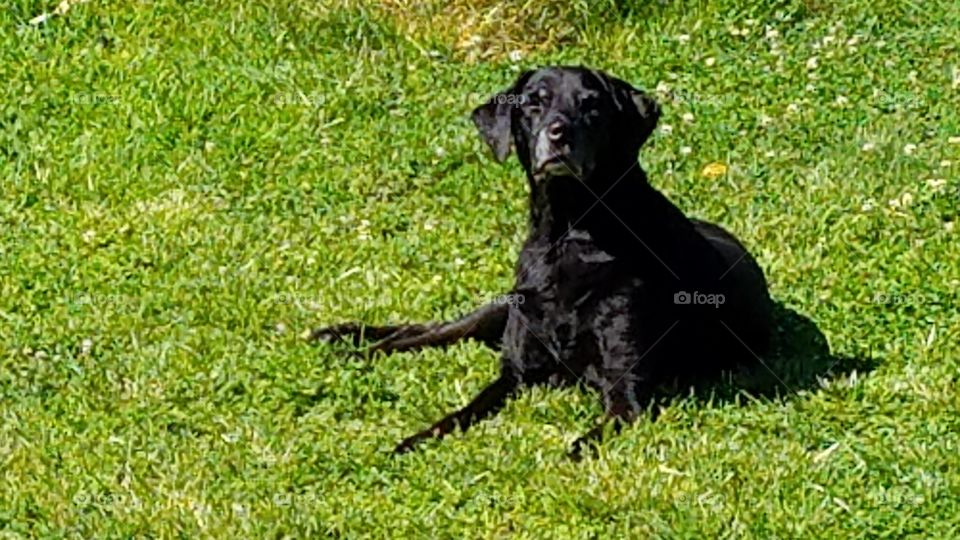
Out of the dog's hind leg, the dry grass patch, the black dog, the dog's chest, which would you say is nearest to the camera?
the black dog

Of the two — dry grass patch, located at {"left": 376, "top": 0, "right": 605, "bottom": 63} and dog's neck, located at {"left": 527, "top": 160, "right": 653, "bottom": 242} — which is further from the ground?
dog's neck, located at {"left": 527, "top": 160, "right": 653, "bottom": 242}

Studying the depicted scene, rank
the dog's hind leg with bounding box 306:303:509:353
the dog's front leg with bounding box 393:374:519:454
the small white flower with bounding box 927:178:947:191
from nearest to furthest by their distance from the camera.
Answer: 1. the dog's front leg with bounding box 393:374:519:454
2. the dog's hind leg with bounding box 306:303:509:353
3. the small white flower with bounding box 927:178:947:191

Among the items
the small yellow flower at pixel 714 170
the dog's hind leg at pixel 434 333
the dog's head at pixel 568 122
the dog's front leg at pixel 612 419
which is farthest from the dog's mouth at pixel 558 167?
the small yellow flower at pixel 714 170

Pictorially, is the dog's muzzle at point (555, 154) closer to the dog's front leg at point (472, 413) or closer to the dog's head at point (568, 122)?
the dog's head at point (568, 122)

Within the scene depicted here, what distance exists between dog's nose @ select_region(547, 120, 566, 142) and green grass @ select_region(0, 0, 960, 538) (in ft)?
2.66

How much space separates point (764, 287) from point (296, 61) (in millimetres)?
3070

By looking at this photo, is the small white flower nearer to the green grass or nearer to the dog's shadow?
the green grass

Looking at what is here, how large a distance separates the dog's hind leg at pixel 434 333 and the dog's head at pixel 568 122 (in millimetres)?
641

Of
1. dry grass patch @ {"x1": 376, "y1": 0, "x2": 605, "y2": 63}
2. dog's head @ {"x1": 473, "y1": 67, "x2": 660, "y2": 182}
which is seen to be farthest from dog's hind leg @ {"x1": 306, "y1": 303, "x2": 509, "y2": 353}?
dry grass patch @ {"x1": 376, "y1": 0, "x2": 605, "y2": 63}

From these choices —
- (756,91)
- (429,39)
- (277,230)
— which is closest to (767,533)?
(277,230)

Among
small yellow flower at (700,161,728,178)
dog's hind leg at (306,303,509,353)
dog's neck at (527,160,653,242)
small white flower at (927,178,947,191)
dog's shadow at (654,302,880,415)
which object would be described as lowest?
dog's hind leg at (306,303,509,353)

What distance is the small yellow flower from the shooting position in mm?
7676

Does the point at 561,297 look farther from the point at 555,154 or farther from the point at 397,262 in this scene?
the point at 397,262

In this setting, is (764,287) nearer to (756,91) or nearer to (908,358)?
(908,358)
